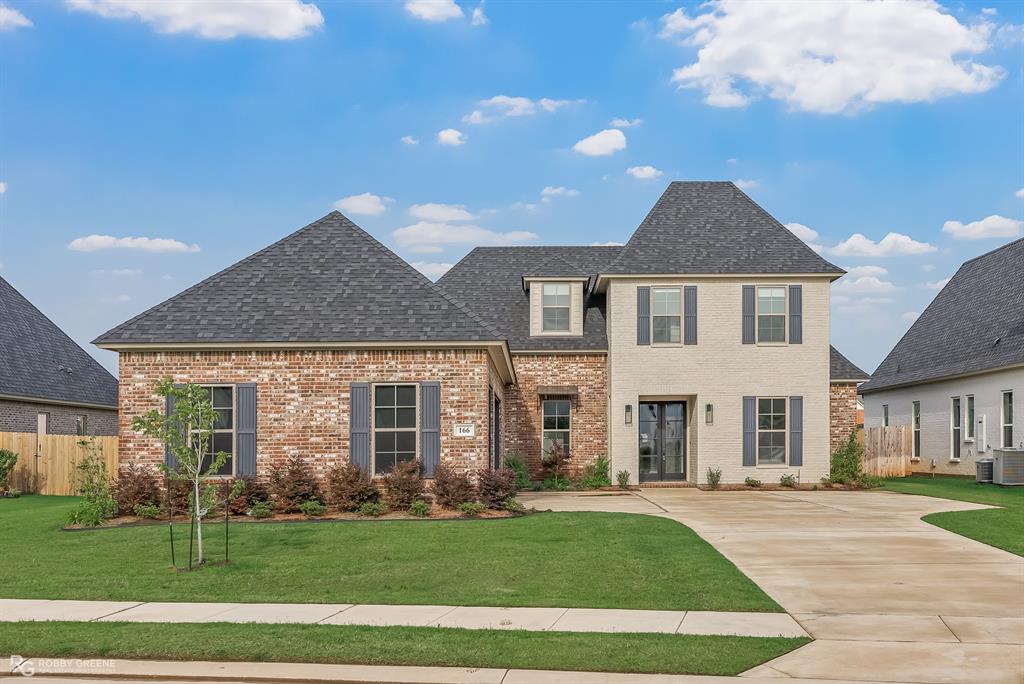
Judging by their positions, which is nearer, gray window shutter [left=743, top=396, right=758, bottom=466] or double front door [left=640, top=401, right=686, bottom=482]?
gray window shutter [left=743, top=396, right=758, bottom=466]

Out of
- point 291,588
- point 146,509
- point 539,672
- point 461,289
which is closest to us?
point 539,672

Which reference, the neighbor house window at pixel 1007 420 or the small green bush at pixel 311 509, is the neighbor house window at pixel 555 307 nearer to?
the small green bush at pixel 311 509

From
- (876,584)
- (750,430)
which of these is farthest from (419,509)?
(750,430)

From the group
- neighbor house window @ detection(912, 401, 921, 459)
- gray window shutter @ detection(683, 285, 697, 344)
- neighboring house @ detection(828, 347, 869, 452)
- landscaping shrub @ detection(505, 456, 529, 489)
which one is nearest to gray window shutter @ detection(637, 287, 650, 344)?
gray window shutter @ detection(683, 285, 697, 344)

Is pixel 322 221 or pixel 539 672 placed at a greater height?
pixel 322 221

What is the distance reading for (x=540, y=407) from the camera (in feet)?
88.5

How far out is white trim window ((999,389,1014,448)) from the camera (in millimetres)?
26484

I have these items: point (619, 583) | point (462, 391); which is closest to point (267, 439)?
point (462, 391)

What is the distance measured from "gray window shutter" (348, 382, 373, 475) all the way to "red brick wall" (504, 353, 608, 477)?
9353mm

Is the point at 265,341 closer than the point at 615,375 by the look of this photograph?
Yes

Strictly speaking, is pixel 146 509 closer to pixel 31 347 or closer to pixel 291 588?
pixel 291 588

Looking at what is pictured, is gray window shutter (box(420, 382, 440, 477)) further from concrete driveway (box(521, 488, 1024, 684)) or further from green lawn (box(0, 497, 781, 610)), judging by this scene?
concrete driveway (box(521, 488, 1024, 684))

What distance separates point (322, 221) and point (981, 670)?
16698mm

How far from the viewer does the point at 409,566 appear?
11602mm
